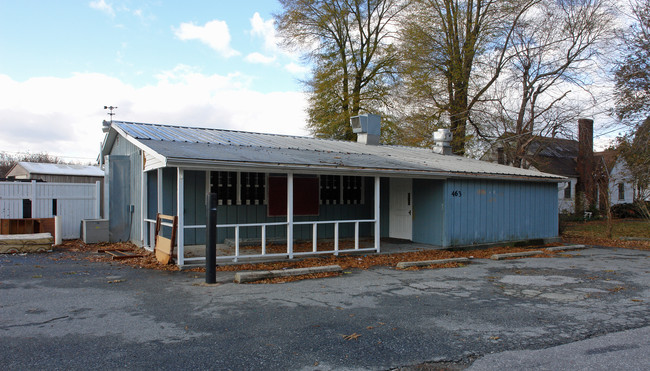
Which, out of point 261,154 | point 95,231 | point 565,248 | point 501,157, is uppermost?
point 501,157

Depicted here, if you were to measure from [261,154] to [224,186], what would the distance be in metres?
2.13

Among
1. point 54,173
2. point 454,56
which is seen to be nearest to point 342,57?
point 454,56

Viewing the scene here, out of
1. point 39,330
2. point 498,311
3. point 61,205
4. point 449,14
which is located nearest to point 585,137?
point 449,14

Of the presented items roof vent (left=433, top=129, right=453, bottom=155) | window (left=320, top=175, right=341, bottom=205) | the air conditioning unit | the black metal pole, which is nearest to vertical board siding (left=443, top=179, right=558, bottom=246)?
window (left=320, top=175, right=341, bottom=205)

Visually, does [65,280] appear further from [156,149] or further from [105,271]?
[156,149]

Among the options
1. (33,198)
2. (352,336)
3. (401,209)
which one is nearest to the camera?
(352,336)

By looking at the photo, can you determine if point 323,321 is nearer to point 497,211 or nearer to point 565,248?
point 497,211

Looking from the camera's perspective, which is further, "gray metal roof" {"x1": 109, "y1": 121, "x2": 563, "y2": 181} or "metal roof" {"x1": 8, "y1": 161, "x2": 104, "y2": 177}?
"metal roof" {"x1": 8, "y1": 161, "x2": 104, "y2": 177}

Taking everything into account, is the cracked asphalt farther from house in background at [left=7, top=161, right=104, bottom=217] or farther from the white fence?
house in background at [left=7, top=161, right=104, bottom=217]

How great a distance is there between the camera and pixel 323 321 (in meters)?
5.61

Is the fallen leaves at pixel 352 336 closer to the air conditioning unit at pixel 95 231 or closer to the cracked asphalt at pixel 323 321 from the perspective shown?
the cracked asphalt at pixel 323 321

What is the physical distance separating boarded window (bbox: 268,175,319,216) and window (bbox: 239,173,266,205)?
0.85 feet

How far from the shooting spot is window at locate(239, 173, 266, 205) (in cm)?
1230

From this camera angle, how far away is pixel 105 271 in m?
8.76
